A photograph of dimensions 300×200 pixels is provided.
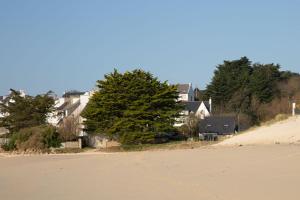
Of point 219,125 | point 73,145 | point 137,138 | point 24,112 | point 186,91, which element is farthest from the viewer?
point 186,91

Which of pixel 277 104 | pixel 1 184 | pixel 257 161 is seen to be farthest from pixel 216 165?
pixel 277 104

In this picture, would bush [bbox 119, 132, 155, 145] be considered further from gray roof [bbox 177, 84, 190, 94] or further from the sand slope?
gray roof [bbox 177, 84, 190, 94]

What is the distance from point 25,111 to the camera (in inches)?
1713

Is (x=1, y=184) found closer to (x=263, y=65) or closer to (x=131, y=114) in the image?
(x=131, y=114)

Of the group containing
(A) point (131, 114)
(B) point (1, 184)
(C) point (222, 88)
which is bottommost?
(B) point (1, 184)

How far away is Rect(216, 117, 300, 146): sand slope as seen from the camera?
2706 cm

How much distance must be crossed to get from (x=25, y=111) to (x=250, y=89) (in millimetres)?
27262

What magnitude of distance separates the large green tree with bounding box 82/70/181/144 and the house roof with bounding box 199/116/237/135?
1076 centimetres

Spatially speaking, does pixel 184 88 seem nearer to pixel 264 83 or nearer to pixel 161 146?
pixel 264 83

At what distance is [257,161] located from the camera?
17328 millimetres

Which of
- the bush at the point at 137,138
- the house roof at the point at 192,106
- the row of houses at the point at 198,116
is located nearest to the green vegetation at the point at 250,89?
the row of houses at the point at 198,116

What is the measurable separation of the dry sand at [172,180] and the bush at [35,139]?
608 inches

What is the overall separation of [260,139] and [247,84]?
109ft

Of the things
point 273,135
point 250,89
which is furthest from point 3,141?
point 250,89
